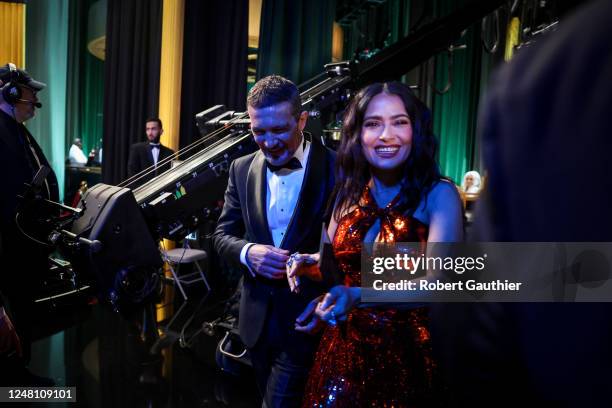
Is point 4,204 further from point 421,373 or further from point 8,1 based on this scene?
point 8,1

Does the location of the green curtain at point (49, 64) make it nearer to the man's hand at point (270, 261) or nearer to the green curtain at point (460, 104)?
the man's hand at point (270, 261)

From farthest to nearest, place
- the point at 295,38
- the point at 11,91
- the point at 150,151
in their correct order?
the point at 295,38
the point at 150,151
the point at 11,91

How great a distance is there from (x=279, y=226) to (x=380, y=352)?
621mm

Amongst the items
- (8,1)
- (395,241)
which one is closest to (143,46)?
(8,1)

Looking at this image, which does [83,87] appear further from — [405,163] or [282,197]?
[405,163]

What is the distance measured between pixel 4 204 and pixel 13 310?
602 millimetres

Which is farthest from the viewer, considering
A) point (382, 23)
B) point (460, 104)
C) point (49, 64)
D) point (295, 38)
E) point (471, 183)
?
point (460, 104)

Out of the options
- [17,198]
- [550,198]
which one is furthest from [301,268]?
[17,198]

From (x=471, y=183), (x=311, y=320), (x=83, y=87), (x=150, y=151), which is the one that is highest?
(x=83, y=87)

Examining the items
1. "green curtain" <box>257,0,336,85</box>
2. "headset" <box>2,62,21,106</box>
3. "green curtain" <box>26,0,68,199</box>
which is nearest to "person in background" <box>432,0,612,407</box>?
"headset" <box>2,62,21,106</box>

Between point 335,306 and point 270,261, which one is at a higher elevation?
point 270,261

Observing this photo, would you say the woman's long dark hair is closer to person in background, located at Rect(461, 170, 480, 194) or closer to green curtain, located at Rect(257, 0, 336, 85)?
green curtain, located at Rect(257, 0, 336, 85)

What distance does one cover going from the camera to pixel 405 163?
4.31 feet

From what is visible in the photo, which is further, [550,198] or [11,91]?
[11,91]
